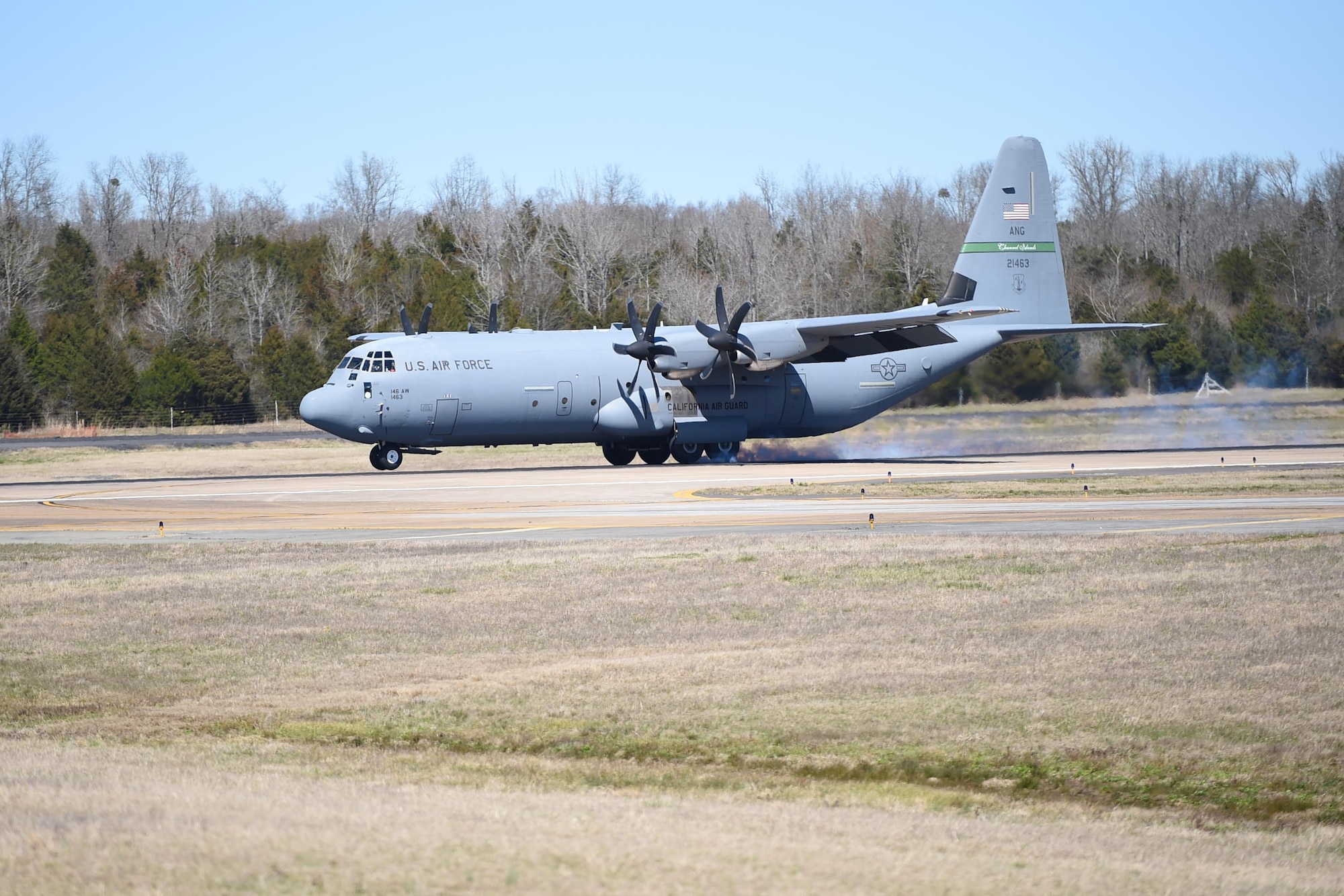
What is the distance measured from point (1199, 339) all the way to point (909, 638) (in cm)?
4733

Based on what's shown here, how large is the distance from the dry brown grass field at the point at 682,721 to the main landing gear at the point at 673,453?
2203 centimetres

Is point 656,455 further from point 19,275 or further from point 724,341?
point 19,275

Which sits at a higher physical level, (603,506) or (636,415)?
→ (636,415)

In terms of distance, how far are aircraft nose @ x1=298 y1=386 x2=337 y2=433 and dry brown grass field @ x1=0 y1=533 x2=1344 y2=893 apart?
56.5 ft

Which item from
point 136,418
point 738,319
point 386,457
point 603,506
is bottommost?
point 603,506

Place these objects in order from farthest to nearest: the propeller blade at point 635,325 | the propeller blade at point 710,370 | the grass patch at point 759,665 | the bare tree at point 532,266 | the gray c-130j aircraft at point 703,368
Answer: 1. the bare tree at point 532,266
2. the propeller blade at point 635,325
3. the propeller blade at point 710,370
4. the gray c-130j aircraft at point 703,368
5. the grass patch at point 759,665

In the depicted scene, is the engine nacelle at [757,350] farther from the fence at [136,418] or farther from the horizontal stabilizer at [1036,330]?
the fence at [136,418]

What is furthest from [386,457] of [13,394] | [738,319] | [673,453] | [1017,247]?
[13,394]

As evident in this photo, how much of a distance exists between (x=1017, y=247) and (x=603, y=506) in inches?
891

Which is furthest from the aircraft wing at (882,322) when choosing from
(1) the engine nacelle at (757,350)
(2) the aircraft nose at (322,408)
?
(2) the aircraft nose at (322,408)

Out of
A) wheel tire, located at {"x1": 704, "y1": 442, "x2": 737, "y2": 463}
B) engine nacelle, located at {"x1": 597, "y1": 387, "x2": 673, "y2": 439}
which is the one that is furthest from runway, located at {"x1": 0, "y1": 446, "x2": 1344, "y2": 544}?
wheel tire, located at {"x1": 704, "y1": 442, "x2": 737, "y2": 463}

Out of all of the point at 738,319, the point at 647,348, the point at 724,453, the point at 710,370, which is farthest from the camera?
the point at 724,453

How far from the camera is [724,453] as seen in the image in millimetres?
43625

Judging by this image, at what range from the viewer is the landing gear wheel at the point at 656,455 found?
42625 mm
